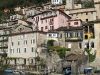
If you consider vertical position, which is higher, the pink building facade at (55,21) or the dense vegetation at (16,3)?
the dense vegetation at (16,3)

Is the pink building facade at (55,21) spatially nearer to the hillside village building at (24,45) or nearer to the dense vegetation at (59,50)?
the hillside village building at (24,45)

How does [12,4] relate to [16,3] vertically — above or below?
below

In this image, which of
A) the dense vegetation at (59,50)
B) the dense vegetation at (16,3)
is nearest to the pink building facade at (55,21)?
the dense vegetation at (59,50)

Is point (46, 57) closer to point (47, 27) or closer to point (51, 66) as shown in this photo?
point (51, 66)

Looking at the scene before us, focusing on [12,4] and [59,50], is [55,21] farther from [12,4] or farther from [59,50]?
[12,4]

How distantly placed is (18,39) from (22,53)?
3697 mm

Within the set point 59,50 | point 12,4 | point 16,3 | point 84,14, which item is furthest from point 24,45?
point 12,4

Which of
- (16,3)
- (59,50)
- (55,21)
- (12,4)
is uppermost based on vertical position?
(16,3)

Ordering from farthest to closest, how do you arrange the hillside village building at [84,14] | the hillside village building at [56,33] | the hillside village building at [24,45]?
the hillside village building at [84,14], the hillside village building at [24,45], the hillside village building at [56,33]

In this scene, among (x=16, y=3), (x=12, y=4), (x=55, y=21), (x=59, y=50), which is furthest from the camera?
(x=12, y=4)

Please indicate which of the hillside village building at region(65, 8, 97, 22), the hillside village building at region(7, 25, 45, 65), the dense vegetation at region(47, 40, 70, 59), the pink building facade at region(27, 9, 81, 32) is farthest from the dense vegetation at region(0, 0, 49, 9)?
Result: the dense vegetation at region(47, 40, 70, 59)

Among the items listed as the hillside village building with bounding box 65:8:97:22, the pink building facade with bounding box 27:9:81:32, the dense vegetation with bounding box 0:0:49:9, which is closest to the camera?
the pink building facade with bounding box 27:9:81:32

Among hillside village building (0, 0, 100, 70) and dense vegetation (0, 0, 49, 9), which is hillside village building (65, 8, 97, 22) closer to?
hillside village building (0, 0, 100, 70)

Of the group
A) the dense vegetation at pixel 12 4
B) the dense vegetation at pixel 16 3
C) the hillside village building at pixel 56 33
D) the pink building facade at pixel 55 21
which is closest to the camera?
the hillside village building at pixel 56 33
